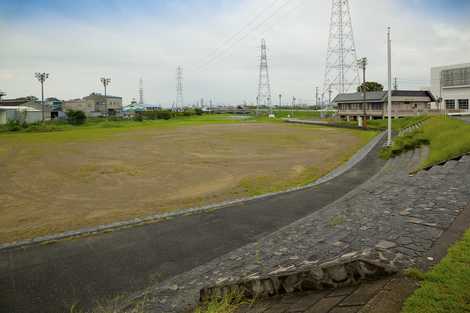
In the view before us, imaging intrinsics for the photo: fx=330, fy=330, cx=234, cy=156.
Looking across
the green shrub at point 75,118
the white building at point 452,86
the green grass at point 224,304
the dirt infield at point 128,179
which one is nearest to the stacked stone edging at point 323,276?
the green grass at point 224,304

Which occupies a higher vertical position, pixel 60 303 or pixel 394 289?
pixel 394 289

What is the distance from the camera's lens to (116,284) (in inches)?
197

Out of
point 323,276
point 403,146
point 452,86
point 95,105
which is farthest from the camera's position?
point 95,105

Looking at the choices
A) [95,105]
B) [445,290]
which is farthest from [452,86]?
[95,105]

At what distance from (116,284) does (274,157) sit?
1494cm

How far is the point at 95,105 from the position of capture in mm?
96312

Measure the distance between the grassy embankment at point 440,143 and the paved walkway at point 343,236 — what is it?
12.0ft

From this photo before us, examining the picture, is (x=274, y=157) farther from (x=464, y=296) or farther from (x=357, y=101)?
(x=357, y=101)

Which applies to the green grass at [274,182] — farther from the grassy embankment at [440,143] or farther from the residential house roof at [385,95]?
the residential house roof at [385,95]

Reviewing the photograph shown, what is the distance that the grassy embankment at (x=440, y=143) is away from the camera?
37.8 ft

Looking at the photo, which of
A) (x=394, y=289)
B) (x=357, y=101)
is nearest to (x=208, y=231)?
(x=394, y=289)

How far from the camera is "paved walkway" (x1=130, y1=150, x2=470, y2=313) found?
4.57 metres

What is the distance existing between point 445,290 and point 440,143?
1402 centimetres

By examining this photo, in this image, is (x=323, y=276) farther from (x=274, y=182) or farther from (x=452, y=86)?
(x=452, y=86)
